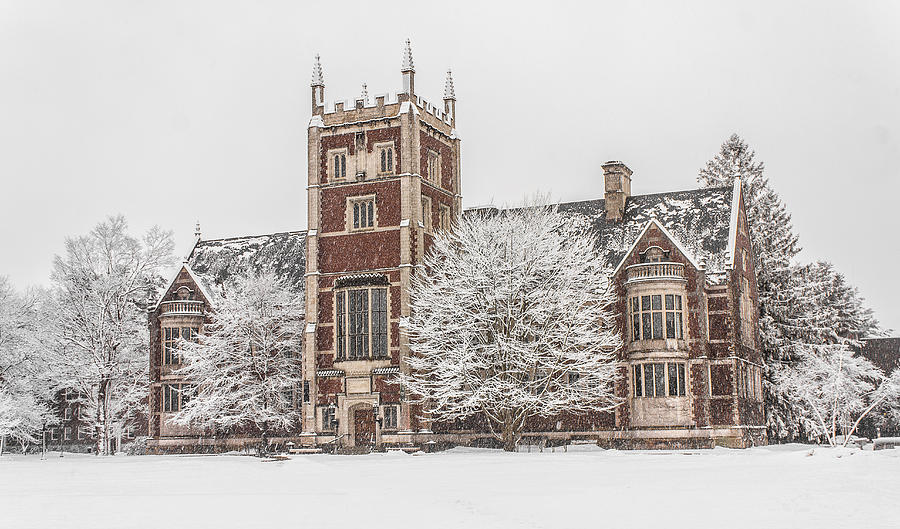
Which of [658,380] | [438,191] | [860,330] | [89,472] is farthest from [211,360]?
[860,330]

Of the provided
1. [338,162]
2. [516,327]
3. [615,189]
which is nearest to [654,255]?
[615,189]

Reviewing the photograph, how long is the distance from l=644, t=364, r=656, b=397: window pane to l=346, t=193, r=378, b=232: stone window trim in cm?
1485

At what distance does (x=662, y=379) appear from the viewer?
4709 cm

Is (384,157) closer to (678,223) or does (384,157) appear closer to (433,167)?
(433,167)

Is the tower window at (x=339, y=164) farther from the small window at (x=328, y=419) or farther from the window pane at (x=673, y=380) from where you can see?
the window pane at (x=673, y=380)

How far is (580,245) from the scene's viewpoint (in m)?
48.3

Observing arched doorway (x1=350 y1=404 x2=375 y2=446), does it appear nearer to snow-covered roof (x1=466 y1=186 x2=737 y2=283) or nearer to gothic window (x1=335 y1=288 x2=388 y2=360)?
gothic window (x1=335 y1=288 x2=388 y2=360)

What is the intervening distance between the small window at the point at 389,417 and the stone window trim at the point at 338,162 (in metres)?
11.8

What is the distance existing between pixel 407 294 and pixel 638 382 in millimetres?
11541

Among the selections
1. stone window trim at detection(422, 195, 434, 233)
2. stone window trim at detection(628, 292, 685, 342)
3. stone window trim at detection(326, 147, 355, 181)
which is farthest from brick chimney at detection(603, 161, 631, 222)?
stone window trim at detection(326, 147, 355, 181)

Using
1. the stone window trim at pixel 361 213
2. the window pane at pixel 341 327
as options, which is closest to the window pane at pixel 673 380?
the window pane at pixel 341 327

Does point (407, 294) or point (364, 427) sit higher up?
point (407, 294)

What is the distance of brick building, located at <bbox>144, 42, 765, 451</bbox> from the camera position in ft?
154

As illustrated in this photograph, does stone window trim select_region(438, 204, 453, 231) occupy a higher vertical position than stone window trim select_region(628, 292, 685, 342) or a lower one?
higher
